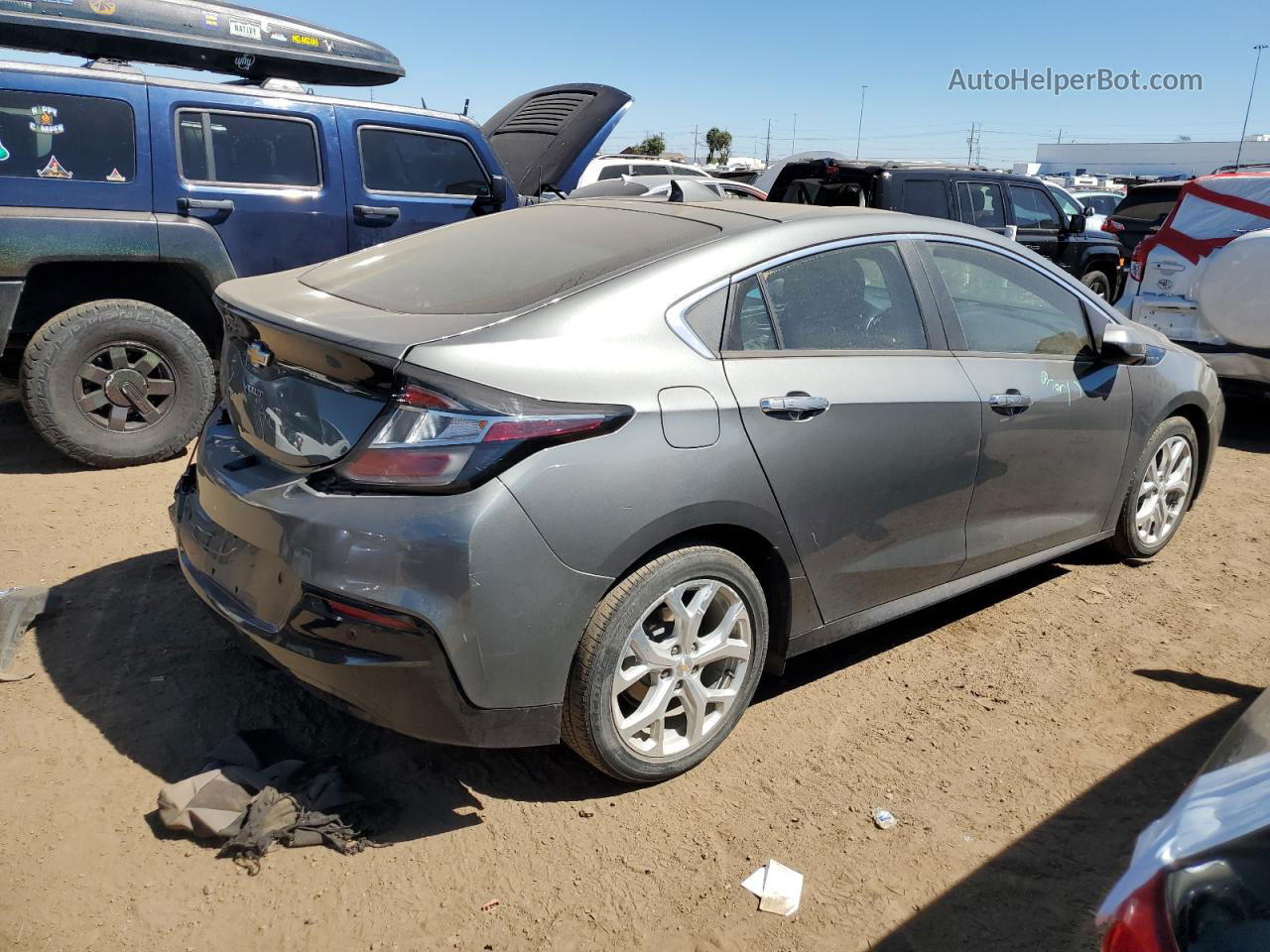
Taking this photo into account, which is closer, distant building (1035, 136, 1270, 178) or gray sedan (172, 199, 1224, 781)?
gray sedan (172, 199, 1224, 781)

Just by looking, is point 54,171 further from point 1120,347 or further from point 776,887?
point 1120,347

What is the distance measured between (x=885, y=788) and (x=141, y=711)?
2.31m

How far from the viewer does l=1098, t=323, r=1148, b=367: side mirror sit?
3.96 meters

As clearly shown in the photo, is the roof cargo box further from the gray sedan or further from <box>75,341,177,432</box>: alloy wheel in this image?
the gray sedan

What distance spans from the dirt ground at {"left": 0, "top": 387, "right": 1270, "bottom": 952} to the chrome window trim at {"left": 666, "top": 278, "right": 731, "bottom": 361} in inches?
49.7

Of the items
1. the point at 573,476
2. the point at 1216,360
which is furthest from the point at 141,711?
the point at 1216,360

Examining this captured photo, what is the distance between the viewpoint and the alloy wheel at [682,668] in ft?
8.98

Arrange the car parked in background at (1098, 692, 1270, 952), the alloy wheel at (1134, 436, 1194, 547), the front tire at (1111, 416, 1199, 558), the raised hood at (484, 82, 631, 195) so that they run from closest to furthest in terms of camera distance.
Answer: the car parked in background at (1098, 692, 1270, 952) < the front tire at (1111, 416, 1199, 558) < the alloy wheel at (1134, 436, 1194, 547) < the raised hood at (484, 82, 631, 195)

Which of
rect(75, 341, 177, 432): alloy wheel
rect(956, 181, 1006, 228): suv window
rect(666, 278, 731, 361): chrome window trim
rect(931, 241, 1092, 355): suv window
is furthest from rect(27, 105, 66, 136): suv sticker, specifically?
rect(956, 181, 1006, 228): suv window

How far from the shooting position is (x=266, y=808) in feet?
8.54

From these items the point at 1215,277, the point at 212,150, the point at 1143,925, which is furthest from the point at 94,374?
the point at 1215,277

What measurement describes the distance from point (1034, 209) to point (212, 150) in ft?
27.6

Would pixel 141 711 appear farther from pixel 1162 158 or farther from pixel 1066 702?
pixel 1162 158

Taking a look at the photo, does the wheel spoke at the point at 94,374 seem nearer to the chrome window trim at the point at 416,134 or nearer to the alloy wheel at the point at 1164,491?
the chrome window trim at the point at 416,134
